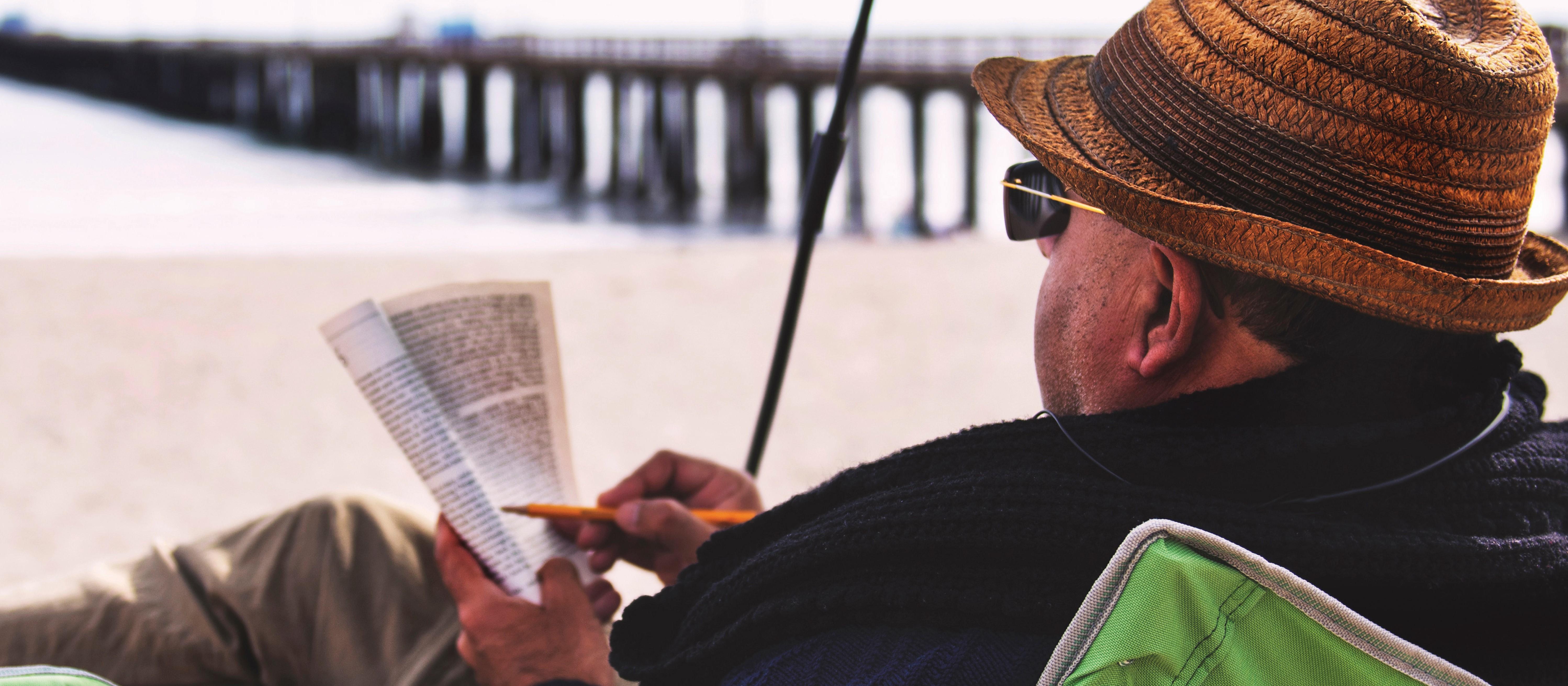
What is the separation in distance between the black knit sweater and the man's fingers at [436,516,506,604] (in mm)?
404

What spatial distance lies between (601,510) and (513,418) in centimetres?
16

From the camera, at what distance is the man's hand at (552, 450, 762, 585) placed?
4.77 ft

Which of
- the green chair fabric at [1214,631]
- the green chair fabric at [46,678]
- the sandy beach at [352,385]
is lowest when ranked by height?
the sandy beach at [352,385]

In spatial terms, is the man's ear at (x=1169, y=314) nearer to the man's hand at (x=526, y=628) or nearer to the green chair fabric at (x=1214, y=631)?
the green chair fabric at (x=1214, y=631)

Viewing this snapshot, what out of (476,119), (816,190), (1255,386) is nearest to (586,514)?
(816,190)

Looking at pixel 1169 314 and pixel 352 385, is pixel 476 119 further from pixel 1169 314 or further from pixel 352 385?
pixel 1169 314

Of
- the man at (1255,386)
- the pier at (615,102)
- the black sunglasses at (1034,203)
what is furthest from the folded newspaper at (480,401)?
the pier at (615,102)

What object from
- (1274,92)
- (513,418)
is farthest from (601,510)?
(1274,92)

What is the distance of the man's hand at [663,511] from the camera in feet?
4.77

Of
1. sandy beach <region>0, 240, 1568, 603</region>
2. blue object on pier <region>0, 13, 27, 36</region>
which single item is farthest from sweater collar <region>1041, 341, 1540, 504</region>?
blue object on pier <region>0, 13, 27, 36</region>

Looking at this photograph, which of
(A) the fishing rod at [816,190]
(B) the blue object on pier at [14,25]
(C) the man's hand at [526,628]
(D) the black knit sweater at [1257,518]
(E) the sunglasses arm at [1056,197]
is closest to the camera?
(D) the black knit sweater at [1257,518]

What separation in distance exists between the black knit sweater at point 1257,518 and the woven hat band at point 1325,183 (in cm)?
11

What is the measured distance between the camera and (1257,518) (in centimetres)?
94

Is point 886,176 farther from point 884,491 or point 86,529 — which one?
point 884,491
